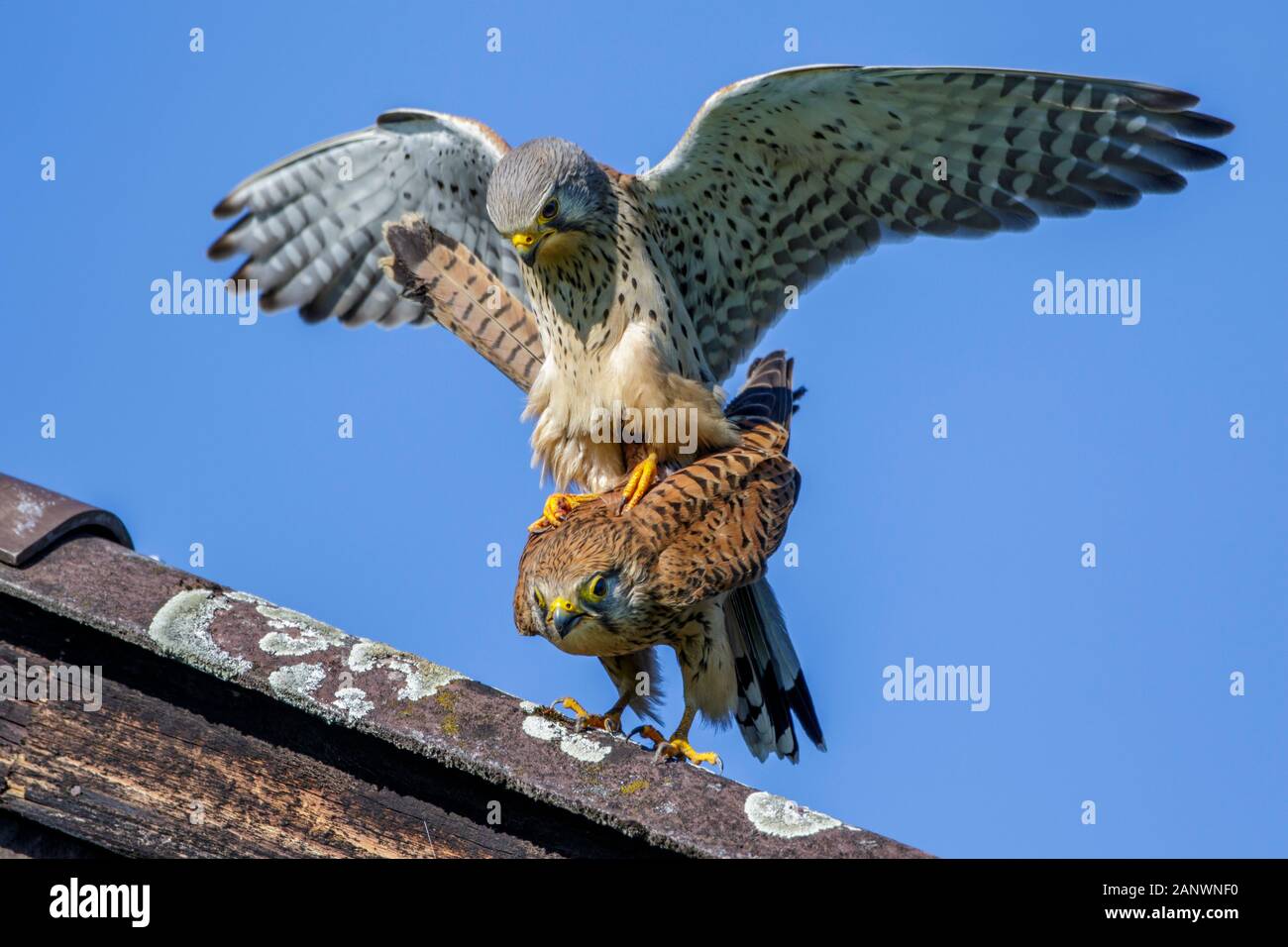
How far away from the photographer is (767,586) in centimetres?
611

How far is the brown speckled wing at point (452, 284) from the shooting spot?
578 cm

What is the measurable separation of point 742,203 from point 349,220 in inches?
76.6

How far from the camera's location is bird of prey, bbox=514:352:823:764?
15.8 ft

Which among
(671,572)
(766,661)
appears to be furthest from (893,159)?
(671,572)

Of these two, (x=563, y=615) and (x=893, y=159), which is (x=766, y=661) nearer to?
(x=563, y=615)

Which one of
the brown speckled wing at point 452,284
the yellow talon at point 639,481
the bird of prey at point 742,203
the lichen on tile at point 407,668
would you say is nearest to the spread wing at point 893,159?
the bird of prey at point 742,203

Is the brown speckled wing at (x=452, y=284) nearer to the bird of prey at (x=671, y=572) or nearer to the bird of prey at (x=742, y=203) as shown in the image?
the bird of prey at (x=742, y=203)

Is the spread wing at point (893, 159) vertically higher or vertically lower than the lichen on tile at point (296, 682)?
higher

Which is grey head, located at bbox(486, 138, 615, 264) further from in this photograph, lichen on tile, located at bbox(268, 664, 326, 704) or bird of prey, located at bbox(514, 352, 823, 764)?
lichen on tile, located at bbox(268, 664, 326, 704)

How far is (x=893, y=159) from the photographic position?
607 cm

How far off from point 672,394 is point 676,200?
3.05 ft
